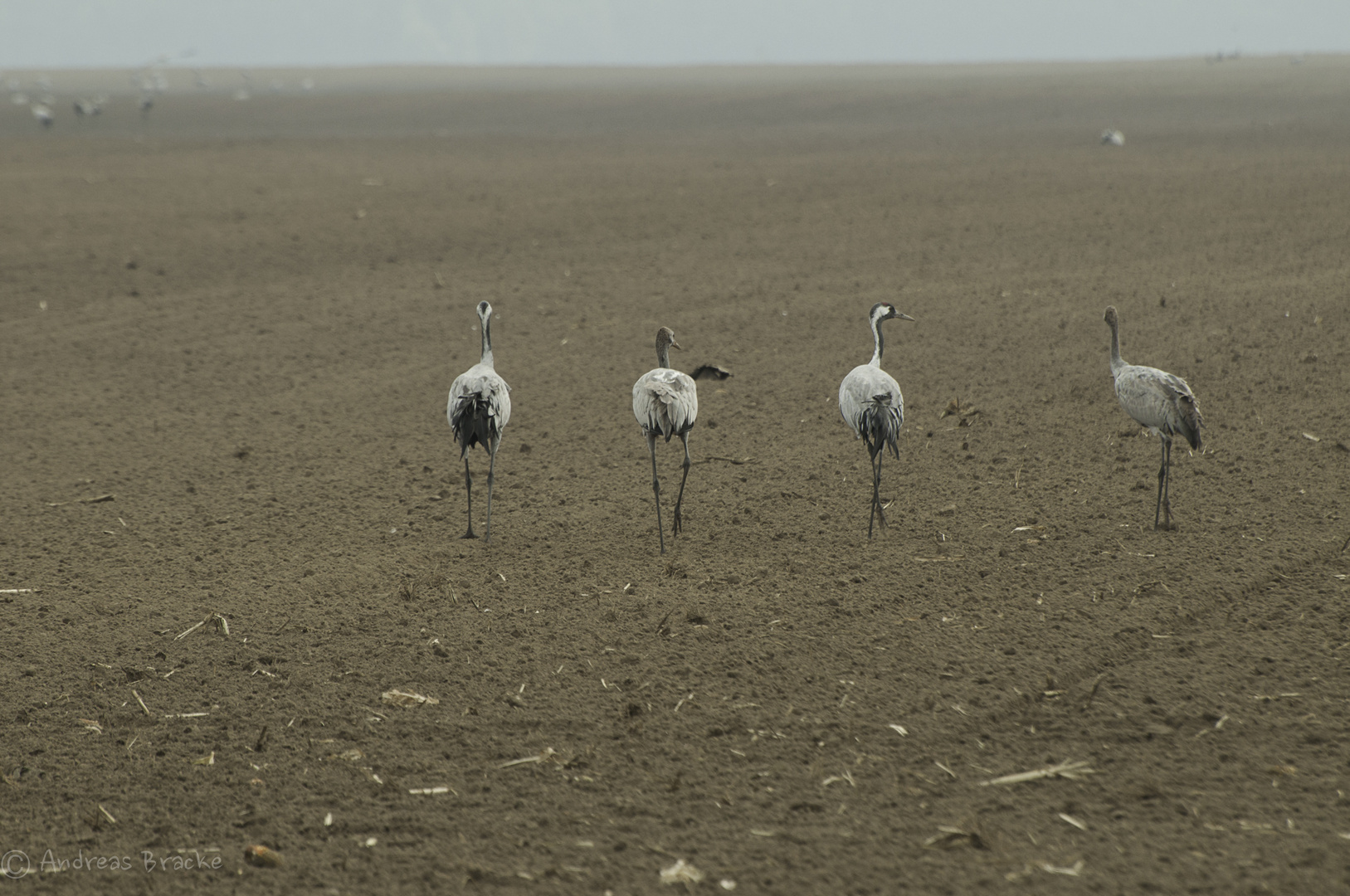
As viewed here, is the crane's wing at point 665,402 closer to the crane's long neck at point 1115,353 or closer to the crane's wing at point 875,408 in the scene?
the crane's wing at point 875,408

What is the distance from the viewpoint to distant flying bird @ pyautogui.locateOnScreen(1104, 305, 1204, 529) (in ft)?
26.4

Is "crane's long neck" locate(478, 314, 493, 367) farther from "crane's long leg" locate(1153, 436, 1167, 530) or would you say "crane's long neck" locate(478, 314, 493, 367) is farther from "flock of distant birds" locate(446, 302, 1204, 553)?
"crane's long leg" locate(1153, 436, 1167, 530)

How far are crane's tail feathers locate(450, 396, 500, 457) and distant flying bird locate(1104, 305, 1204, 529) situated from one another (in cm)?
498

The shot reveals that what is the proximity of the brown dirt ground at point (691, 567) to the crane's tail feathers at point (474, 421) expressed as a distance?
77 centimetres

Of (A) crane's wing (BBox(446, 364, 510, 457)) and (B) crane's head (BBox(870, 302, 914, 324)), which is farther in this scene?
(B) crane's head (BBox(870, 302, 914, 324))

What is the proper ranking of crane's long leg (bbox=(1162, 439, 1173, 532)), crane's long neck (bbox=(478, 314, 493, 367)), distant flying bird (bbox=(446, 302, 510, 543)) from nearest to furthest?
1. crane's long leg (bbox=(1162, 439, 1173, 532))
2. distant flying bird (bbox=(446, 302, 510, 543))
3. crane's long neck (bbox=(478, 314, 493, 367))

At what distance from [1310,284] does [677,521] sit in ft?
34.5

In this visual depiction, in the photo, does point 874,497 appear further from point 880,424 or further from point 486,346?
point 486,346

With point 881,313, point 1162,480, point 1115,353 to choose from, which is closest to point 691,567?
point 881,313

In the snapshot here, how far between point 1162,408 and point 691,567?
3754mm

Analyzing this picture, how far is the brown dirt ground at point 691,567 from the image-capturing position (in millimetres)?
4988

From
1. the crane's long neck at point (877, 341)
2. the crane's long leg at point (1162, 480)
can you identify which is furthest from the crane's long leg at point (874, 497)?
the crane's long leg at point (1162, 480)

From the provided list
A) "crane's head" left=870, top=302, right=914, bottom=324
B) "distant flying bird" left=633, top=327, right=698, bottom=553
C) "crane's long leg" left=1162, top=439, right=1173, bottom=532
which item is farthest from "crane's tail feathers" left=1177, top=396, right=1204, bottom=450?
"distant flying bird" left=633, top=327, right=698, bottom=553

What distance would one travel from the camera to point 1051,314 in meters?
14.0
